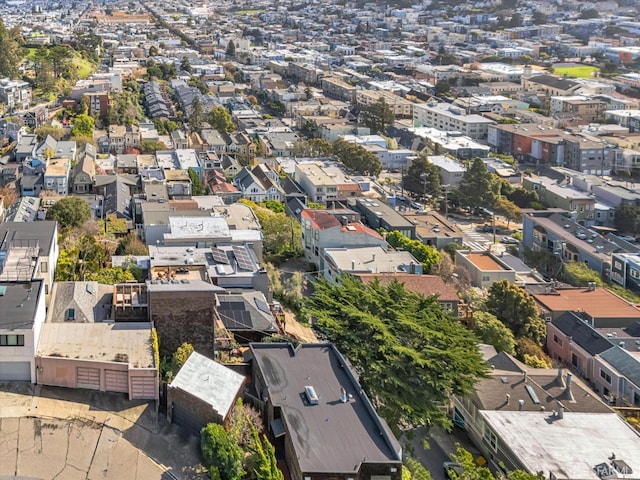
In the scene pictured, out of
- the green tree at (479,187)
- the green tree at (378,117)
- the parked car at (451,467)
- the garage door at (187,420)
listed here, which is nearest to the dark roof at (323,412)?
the garage door at (187,420)

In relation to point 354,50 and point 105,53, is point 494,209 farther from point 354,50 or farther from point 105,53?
point 354,50

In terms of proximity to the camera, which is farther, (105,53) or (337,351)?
(105,53)

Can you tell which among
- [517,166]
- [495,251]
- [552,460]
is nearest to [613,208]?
[495,251]

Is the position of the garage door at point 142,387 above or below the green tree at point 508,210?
above

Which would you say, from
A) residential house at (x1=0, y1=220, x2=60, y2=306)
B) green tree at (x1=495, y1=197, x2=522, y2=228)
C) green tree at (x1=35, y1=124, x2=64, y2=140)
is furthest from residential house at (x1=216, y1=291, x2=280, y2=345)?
green tree at (x1=35, y1=124, x2=64, y2=140)

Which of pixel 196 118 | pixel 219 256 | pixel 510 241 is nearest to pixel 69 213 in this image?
pixel 219 256

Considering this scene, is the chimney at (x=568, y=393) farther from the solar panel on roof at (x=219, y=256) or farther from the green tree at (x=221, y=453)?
the solar panel on roof at (x=219, y=256)

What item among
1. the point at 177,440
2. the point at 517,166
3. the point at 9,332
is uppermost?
the point at 9,332
